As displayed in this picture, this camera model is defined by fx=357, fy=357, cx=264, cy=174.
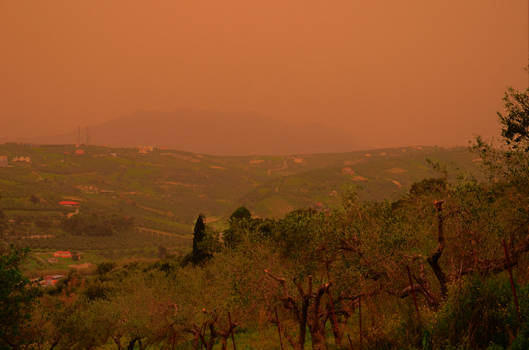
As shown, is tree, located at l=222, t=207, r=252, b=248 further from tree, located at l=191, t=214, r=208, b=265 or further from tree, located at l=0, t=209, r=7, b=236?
tree, located at l=0, t=209, r=7, b=236

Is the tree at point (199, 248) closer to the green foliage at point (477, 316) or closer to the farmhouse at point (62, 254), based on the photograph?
the green foliage at point (477, 316)

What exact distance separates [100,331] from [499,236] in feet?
97.0

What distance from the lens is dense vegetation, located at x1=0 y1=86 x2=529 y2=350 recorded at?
41.6 ft

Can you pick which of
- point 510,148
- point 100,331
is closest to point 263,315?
point 100,331

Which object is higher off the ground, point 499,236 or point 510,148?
point 510,148

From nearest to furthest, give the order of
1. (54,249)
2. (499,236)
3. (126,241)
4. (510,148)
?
(499,236) < (510,148) < (54,249) < (126,241)

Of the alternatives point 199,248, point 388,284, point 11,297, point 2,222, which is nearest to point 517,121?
point 388,284

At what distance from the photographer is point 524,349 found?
1041cm

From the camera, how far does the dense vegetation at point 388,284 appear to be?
12680mm

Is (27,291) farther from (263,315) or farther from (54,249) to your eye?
(54,249)

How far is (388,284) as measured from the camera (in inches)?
711

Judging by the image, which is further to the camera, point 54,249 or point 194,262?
point 54,249

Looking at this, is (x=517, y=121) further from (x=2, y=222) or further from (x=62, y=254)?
(x=2, y=222)

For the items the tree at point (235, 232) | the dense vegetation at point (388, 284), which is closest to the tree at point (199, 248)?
the tree at point (235, 232)
